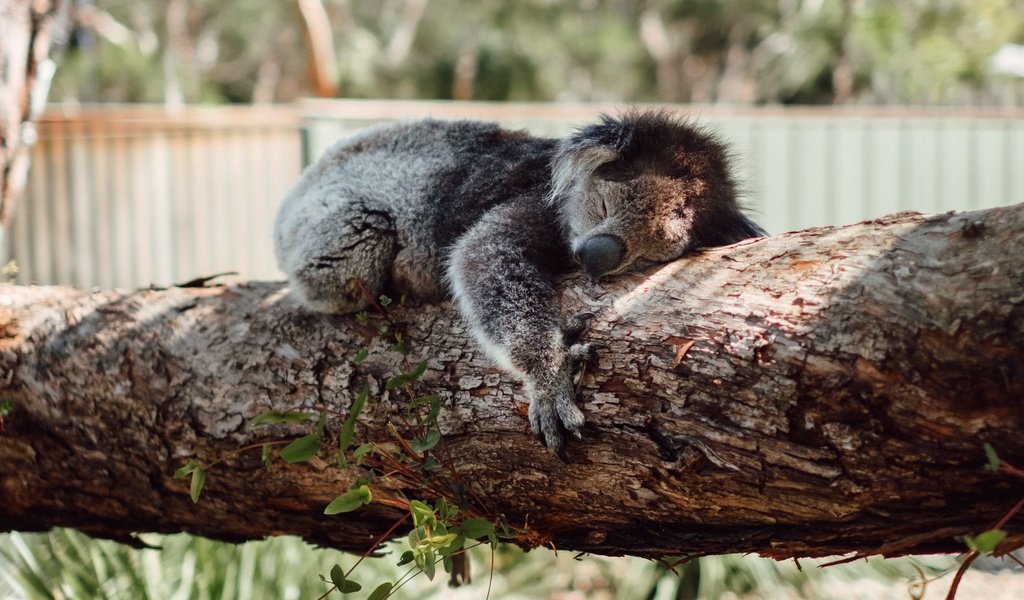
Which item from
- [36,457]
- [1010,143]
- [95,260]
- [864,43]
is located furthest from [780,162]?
[864,43]

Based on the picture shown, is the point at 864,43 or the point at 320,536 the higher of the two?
the point at 864,43

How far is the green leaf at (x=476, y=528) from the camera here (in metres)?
2.05

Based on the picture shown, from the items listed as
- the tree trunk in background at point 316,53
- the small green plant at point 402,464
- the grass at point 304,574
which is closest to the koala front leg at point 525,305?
the small green plant at point 402,464

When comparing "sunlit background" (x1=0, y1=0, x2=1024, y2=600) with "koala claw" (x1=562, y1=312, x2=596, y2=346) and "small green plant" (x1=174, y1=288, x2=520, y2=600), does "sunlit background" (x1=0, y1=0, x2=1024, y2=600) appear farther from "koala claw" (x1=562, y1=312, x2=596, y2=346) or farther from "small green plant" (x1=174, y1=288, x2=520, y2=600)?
"koala claw" (x1=562, y1=312, x2=596, y2=346)

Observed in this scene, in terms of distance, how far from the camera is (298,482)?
245 cm

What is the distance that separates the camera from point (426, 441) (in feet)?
7.07

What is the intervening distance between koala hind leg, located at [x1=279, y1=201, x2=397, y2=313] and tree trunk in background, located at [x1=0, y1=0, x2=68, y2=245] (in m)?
1.22

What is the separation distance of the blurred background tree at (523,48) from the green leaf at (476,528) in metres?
25.3

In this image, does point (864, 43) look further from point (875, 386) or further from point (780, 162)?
point (875, 386)

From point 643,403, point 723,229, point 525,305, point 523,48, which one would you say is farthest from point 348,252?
point 523,48

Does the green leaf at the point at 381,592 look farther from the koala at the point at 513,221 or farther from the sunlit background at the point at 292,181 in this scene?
the koala at the point at 513,221

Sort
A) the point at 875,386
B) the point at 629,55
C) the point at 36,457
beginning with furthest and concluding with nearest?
the point at 629,55 → the point at 36,457 → the point at 875,386

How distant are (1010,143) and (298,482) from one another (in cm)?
792

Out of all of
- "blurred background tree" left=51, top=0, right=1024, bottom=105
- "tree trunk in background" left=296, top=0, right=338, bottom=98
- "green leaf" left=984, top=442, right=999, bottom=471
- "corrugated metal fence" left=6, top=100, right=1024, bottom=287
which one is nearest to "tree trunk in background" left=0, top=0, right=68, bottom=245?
"green leaf" left=984, top=442, right=999, bottom=471
